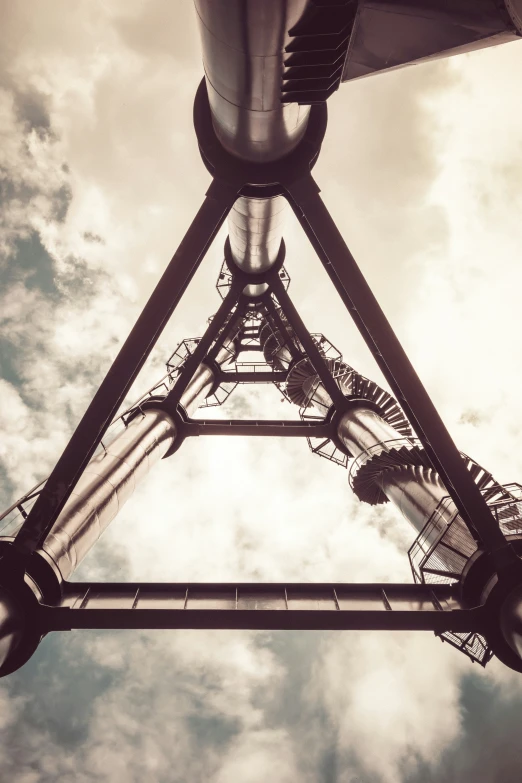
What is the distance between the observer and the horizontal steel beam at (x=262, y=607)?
241 inches

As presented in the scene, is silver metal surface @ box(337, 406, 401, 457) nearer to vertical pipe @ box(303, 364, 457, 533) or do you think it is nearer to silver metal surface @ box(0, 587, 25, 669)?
vertical pipe @ box(303, 364, 457, 533)

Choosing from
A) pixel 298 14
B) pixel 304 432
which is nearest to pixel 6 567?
pixel 298 14

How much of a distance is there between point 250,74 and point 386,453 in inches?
328

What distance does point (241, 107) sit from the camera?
24.8 feet

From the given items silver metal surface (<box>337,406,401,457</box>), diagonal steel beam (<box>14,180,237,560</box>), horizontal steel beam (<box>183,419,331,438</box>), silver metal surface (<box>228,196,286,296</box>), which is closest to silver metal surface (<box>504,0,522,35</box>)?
diagonal steel beam (<box>14,180,237,560</box>)

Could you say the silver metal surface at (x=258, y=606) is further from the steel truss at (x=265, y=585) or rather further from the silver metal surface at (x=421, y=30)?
the silver metal surface at (x=421, y=30)

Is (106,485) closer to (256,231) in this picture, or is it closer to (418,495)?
(418,495)

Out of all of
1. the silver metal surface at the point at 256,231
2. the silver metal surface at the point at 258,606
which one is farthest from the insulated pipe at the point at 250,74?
the silver metal surface at the point at 258,606

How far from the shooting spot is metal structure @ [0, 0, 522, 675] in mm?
5801

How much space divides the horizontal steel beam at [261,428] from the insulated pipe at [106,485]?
1.23 meters

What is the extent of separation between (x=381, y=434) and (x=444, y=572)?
4777mm

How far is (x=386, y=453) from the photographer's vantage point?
1050cm

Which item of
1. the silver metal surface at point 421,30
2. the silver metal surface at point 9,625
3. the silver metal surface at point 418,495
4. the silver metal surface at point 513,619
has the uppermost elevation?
the silver metal surface at point 421,30

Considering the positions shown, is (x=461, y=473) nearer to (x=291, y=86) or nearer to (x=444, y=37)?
(x=444, y=37)
